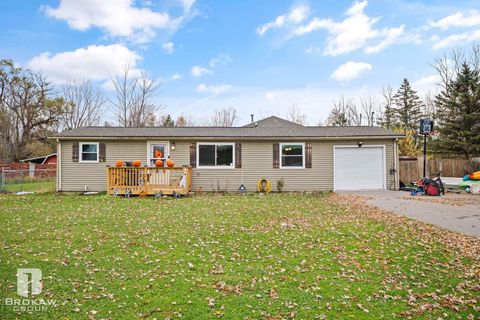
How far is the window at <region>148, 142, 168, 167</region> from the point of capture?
1320 cm

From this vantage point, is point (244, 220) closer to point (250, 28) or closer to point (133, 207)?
point (133, 207)

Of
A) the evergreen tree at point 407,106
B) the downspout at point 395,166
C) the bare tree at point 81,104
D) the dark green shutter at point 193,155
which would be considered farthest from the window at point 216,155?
the evergreen tree at point 407,106

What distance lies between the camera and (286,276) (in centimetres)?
383

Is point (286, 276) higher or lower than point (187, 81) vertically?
lower

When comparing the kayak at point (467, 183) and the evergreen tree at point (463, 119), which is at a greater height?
the evergreen tree at point (463, 119)

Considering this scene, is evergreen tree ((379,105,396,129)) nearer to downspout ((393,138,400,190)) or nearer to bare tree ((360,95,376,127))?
bare tree ((360,95,376,127))

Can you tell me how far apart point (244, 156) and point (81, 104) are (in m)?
27.6

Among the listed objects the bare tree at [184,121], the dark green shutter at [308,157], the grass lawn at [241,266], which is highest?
the bare tree at [184,121]

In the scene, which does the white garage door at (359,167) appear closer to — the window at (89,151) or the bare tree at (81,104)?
the window at (89,151)

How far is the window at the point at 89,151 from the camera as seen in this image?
1306cm

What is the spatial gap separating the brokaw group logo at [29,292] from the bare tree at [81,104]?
106 feet

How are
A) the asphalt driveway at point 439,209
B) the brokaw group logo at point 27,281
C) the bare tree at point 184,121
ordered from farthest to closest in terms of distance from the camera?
the bare tree at point 184,121 < the asphalt driveway at point 439,209 < the brokaw group logo at point 27,281

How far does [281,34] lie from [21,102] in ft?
96.4

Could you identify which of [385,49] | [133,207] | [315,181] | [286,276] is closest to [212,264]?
[286,276]
